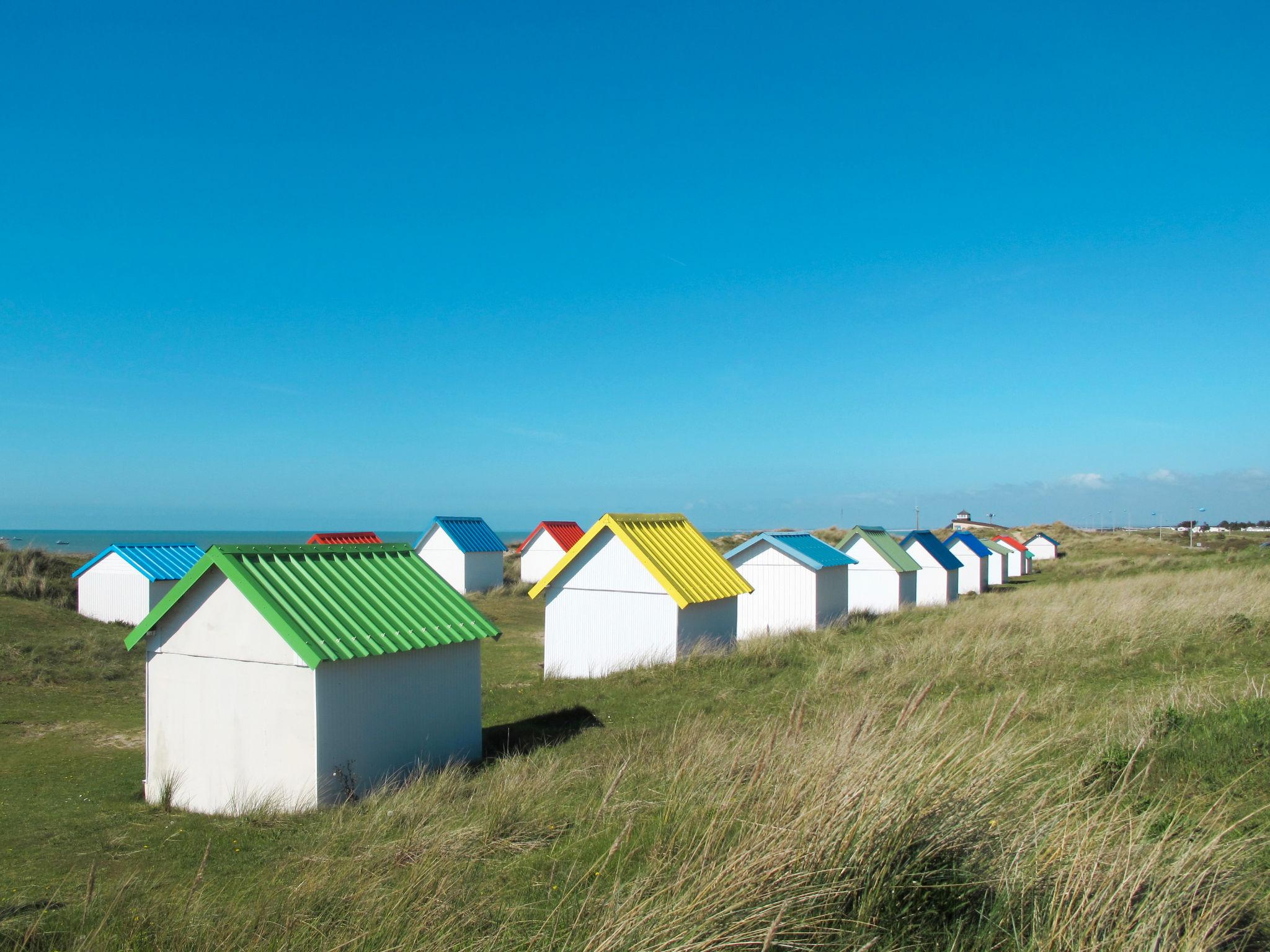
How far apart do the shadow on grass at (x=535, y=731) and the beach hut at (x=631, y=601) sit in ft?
11.1

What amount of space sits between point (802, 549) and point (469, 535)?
21.2 metres

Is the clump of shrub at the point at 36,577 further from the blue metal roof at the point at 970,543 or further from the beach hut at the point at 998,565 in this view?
the beach hut at the point at 998,565

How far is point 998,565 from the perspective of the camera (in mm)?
52875

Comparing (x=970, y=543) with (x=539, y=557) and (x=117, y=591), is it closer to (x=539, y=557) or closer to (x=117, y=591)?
(x=539, y=557)

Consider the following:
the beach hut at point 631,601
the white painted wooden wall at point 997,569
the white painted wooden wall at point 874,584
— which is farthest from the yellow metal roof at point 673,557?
the white painted wooden wall at point 997,569

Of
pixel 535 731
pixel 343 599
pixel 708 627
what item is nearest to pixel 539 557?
pixel 708 627

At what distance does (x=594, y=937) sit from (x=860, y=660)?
13.1 metres

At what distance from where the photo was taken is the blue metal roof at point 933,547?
36938 millimetres

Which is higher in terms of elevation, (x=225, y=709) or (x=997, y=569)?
(x=225, y=709)

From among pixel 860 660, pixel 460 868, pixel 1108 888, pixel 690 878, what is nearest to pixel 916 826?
pixel 1108 888

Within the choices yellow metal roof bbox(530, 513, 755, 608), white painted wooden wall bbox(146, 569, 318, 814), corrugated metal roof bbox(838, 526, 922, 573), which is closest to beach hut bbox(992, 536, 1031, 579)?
corrugated metal roof bbox(838, 526, 922, 573)

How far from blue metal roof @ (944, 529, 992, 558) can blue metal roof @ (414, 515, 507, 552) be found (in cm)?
2333

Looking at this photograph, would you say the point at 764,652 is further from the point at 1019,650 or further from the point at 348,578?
the point at 348,578

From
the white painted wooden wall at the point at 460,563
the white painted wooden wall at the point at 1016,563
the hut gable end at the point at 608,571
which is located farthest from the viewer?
the white painted wooden wall at the point at 1016,563
